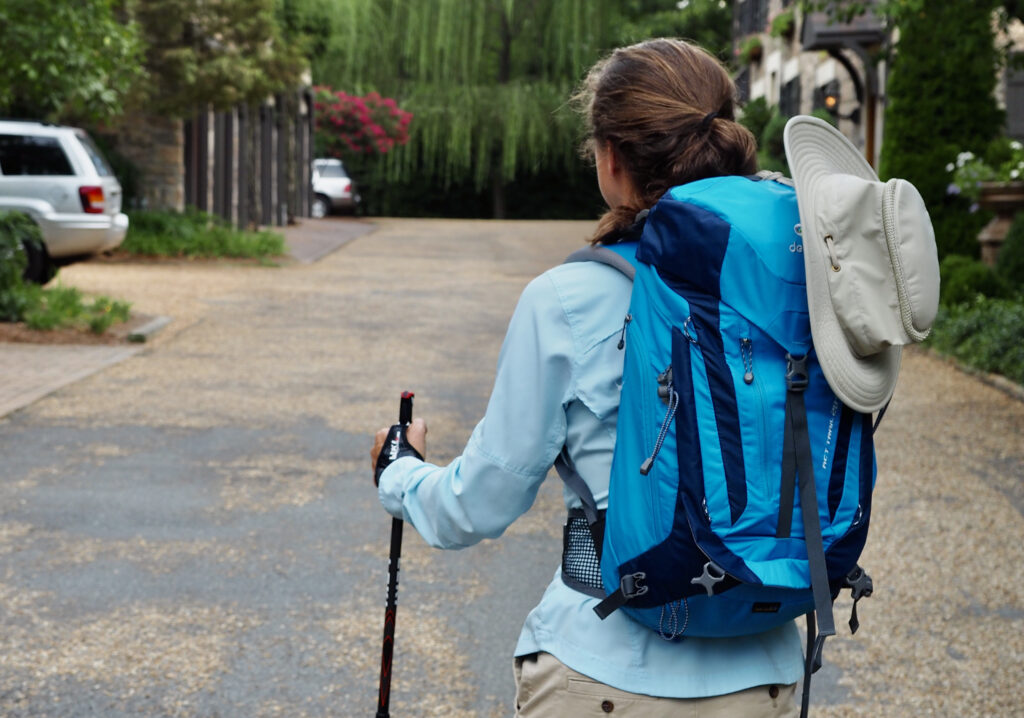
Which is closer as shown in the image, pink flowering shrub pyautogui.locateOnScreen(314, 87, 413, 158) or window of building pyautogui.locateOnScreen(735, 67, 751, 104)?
window of building pyautogui.locateOnScreen(735, 67, 751, 104)

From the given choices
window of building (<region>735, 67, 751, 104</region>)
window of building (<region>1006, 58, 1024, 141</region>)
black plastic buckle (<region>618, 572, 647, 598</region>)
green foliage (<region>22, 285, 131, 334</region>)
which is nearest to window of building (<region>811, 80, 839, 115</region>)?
window of building (<region>1006, 58, 1024, 141</region>)

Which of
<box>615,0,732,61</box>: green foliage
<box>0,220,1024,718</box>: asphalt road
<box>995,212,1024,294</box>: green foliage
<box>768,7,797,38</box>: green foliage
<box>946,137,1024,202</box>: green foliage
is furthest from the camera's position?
<box>615,0,732,61</box>: green foliage

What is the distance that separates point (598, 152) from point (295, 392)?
7.61m

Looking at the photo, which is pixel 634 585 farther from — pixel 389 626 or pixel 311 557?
pixel 311 557

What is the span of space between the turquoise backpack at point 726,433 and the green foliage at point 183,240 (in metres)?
19.7

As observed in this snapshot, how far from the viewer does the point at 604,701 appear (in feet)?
5.93

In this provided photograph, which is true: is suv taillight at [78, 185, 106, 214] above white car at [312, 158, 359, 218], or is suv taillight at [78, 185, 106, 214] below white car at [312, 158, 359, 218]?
above

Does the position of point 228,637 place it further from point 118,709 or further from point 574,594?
Answer: point 574,594

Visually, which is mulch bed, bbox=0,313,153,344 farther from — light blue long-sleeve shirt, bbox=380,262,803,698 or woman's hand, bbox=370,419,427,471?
light blue long-sleeve shirt, bbox=380,262,803,698

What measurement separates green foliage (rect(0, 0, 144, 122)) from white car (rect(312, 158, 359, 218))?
25286mm

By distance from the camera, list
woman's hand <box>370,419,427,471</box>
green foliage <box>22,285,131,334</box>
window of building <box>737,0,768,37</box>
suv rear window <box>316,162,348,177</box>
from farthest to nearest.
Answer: suv rear window <box>316,162,348,177</box>, window of building <box>737,0,768,37</box>, green foliage <box>22,285,131,334</box>, woman's hand <box>370,419,427,471</box>

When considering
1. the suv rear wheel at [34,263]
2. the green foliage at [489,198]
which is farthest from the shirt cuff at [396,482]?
the green foliage at [489,198]

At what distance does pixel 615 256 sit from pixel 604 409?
0.67ft

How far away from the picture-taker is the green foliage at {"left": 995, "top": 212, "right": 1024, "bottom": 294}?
13.0 meters
